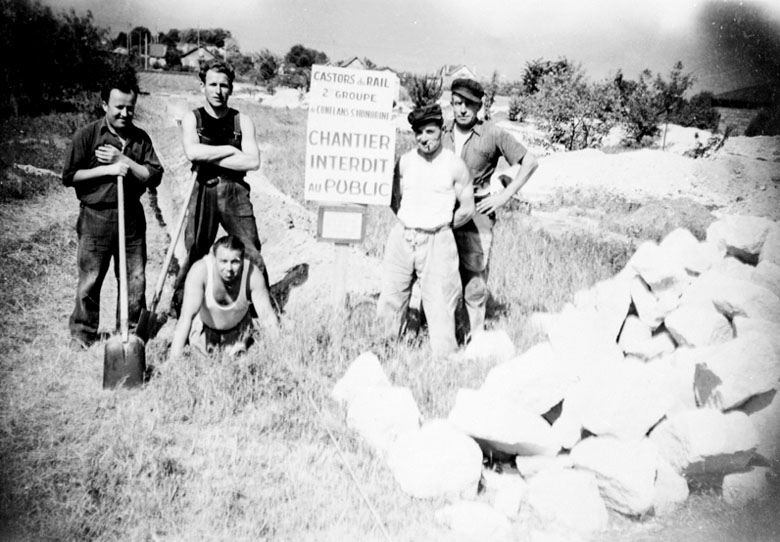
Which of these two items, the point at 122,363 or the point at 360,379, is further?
the point at 360,379

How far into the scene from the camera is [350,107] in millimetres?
4648

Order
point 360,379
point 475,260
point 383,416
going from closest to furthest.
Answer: point 383,416
point 360,379
point 475,260

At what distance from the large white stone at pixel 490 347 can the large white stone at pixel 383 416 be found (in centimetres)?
104

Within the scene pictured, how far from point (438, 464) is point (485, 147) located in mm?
2436

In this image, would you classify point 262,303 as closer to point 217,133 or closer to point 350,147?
point 217,133

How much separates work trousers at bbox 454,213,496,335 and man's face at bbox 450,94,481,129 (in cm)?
70

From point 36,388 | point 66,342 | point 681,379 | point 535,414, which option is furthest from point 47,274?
point 681,379

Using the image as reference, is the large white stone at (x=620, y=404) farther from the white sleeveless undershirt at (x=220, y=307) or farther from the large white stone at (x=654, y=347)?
the white sleeveless undershirt at (x=220, y=307)

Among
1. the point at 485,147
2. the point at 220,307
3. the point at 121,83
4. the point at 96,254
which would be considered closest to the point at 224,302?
the point at 220,307

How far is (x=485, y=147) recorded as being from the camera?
174 inches

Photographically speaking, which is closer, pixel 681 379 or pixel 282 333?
pixel 681 379

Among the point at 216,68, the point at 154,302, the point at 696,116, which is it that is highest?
the point at 696,116

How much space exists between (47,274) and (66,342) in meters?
1.78

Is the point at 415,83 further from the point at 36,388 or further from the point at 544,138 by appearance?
the point at 36,388
